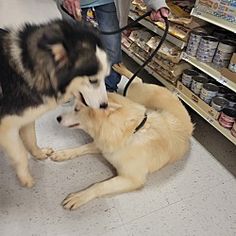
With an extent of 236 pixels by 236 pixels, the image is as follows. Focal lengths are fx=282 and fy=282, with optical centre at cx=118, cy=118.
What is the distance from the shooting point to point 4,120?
46.2 inches

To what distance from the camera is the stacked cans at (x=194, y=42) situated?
6.07 feet

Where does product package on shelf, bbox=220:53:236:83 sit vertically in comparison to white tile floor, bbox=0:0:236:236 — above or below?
above

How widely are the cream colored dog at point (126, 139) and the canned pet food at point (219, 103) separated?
35 centimetres

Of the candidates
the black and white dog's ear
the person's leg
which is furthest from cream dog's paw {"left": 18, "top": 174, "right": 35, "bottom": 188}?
the person's leg

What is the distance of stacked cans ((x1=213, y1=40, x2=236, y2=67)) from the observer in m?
1.73

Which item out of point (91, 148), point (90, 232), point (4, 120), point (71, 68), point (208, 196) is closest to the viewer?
point (71, 68)

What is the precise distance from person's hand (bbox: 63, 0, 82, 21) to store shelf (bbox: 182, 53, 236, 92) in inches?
35.8

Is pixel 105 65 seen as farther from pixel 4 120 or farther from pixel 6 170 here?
pixel 6 170

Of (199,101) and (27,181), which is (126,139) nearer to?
(27,181)

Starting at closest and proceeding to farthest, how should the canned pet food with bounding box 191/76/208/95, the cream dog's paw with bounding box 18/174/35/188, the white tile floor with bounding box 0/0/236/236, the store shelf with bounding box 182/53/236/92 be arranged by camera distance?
1. the white tile floor with bounding box 0/0/236/236
2. the cream dog's paw with bounding box 18/174/35/188
3. the store shelf with bounding box 182/53/236/92
4. the canned pet food with bounding box 191/76/208/95

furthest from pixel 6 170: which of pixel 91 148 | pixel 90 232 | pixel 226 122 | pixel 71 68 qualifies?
pixel 226 122

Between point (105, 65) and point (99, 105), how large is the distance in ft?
0.72

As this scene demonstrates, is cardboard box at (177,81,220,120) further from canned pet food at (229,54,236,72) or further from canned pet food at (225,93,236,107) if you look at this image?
canned pet food at (229,54,236,72)

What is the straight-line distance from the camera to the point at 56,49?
3.14 ft
